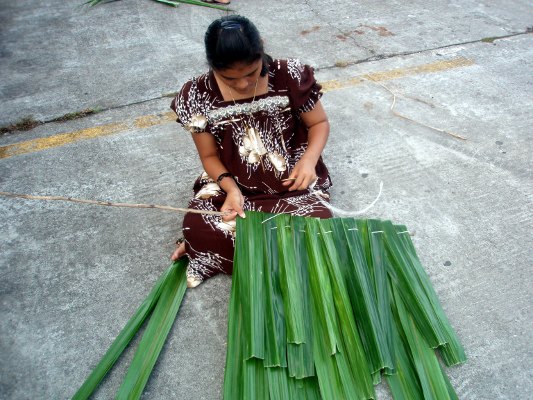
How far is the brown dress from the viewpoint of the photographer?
207 cm

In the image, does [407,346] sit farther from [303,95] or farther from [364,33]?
[364,33]

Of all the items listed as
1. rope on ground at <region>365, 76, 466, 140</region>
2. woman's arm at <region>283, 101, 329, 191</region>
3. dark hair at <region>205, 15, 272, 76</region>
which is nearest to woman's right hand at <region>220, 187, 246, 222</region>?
woman's arm at <region>283, 101, 329, 191</region>

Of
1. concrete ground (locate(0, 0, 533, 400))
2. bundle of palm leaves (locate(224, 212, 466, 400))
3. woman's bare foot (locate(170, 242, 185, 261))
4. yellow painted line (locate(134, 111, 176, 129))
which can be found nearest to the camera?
bundle of palm leaves (locate(224, 212, 466, 400))

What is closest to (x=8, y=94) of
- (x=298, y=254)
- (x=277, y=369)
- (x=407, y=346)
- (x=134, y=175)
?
(x=134, y=175)

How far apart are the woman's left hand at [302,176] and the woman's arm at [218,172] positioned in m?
0.24

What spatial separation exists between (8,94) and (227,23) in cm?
237

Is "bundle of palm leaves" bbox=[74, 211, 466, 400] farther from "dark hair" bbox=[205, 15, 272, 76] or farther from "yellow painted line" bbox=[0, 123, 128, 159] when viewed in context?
"yellow painted line" bbox=[0, 123, 128, 159]

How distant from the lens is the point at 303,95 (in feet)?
6.88

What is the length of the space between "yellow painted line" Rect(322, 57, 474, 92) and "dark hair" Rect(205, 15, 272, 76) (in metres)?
1.70

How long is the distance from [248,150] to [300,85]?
0.37 metres

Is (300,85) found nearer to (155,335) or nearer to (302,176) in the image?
(302,176)

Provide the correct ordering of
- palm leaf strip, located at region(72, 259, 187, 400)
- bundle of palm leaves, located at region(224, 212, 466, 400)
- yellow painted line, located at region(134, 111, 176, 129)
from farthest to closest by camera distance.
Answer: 1. yellow painted line, located at region(134, 111, 176, 129)
2. palm leaf strip, located at region(72, 259, 187, 400)
3. bundle of palm leaves, located at region(224, 212, 466, 400)

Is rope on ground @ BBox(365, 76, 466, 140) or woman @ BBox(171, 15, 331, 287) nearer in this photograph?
woman @ BBox(171, 15, 331, 287)

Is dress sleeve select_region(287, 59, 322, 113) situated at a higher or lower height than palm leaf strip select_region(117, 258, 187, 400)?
higher
